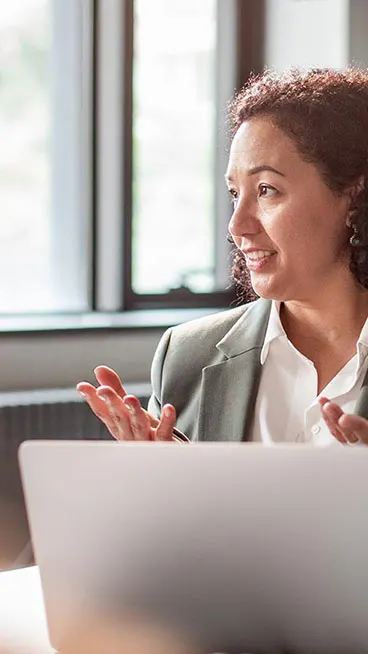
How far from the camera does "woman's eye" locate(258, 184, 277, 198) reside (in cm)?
181

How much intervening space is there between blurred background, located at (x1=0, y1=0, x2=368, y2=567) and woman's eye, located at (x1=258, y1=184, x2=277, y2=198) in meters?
1.46

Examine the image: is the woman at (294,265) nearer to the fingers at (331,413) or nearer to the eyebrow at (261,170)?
the eyebrow at (261,170)

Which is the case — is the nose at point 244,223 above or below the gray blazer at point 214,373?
above

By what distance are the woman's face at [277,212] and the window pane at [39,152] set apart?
172 cm

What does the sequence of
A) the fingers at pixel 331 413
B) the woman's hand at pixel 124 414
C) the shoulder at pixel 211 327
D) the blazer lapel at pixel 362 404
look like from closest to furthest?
the fingers at pixel 331 413
the woman's hand at pixel 124 414
the blazer lapel at pixel 362 404
the shoulder at pixel 211 327

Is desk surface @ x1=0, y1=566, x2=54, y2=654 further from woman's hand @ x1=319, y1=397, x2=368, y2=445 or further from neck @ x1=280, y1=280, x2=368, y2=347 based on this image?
neck @ x1=280, y1=280, x2=368, y2=347

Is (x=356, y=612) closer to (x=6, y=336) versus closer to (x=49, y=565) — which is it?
(x=49, y=565)

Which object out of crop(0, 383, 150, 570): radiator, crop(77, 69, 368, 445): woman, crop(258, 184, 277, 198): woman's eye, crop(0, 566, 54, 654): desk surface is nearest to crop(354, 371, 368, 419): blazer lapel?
crop(77, 69, 368, 445): woman

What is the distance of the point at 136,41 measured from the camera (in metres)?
3.54

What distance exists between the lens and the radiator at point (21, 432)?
3033mm

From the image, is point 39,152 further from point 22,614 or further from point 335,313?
point 22,614

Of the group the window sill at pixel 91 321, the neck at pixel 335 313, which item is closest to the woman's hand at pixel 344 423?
the neck at pixel 335 313

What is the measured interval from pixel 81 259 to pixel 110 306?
0.18 m

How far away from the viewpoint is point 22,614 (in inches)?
52.6
